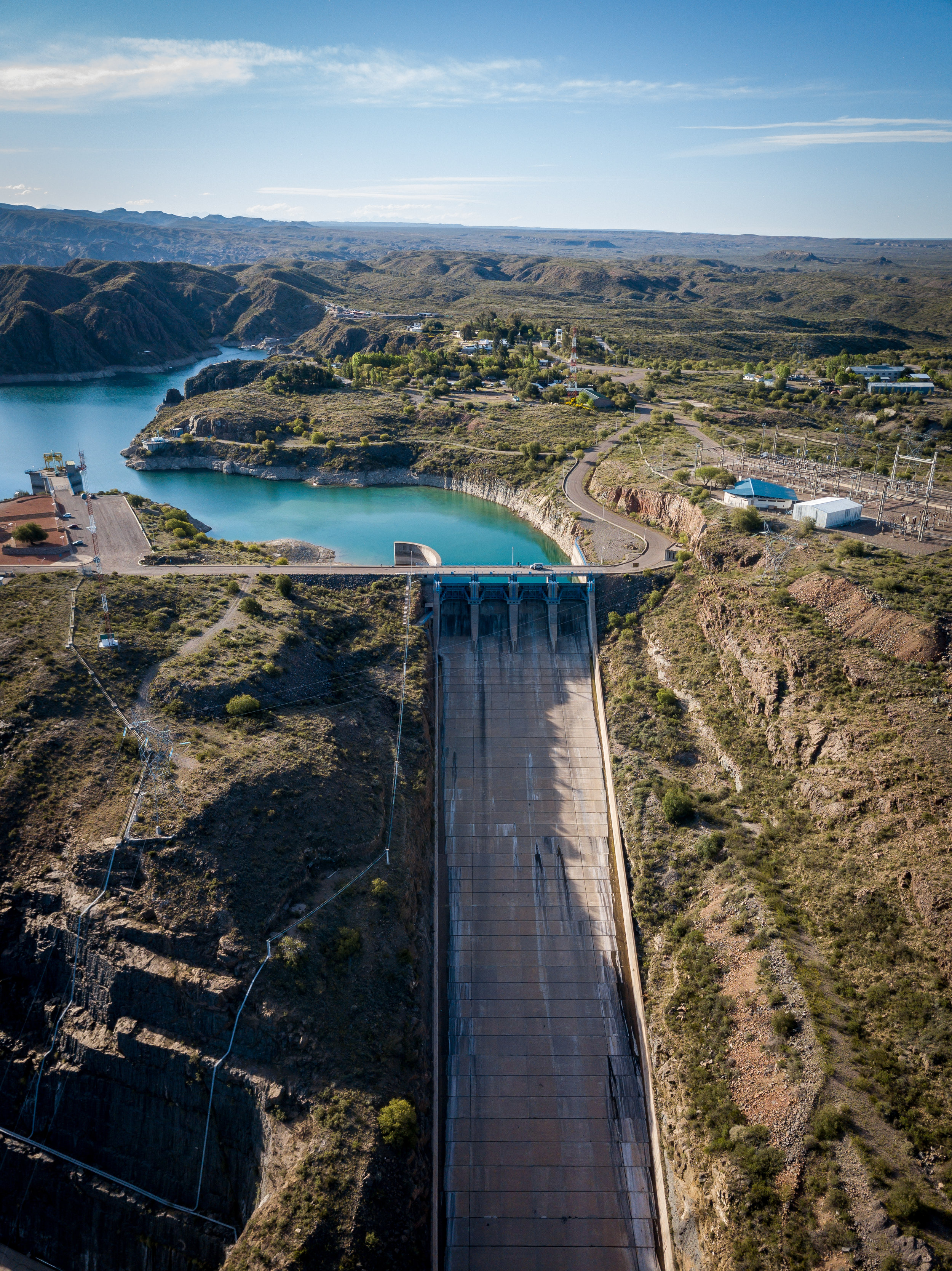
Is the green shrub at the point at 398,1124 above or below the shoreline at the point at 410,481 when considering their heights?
below

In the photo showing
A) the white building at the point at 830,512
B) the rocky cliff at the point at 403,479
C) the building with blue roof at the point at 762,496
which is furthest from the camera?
the rocky cliff at the point at 403,479

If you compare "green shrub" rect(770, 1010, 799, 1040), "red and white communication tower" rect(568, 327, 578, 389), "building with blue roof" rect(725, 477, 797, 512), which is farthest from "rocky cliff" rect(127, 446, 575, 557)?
"green shrub" rect(770, 1010, 799, 1040)

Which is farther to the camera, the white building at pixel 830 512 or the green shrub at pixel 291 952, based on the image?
the white building at pixel 830 512

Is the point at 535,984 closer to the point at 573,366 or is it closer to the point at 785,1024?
the point at 785,1024

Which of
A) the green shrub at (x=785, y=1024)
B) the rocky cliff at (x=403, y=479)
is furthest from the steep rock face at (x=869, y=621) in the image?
the rocky cliff at (x=403, y=479)

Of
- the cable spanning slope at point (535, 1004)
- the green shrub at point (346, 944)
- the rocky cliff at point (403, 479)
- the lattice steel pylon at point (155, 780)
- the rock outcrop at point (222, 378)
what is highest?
the rock outcrop at point (222, 378)

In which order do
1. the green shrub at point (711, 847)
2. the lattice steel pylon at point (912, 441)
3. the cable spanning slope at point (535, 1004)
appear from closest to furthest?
the cable spanning slope at point (535, 1004), the green shrub at point (711, 847), the lattice steel pylon at point (912, 441)

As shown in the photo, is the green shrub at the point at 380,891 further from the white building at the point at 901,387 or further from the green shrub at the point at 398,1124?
the white building at the point at 901,387
